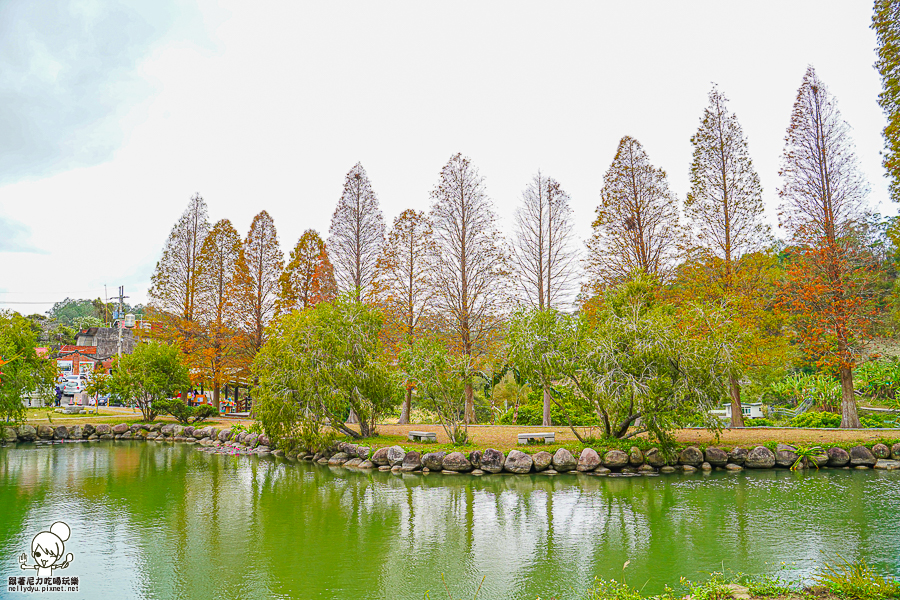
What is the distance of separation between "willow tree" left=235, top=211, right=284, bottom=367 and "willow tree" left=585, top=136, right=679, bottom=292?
15.7 m

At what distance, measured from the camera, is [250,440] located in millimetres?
20031

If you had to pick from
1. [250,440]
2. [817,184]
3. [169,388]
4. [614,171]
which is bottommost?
[250,440]

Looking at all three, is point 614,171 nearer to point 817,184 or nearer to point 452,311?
point 817,184

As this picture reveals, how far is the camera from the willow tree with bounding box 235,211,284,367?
27.3 meters

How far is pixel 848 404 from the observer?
58.1ft

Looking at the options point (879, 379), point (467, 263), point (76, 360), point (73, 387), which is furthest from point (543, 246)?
point (76, 360)

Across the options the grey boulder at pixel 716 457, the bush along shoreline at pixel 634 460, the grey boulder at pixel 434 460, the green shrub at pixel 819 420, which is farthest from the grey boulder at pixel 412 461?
the green shrub at pixel 819 420

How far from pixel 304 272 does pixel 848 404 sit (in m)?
22.2

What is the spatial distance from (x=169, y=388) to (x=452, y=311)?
43.7 feet

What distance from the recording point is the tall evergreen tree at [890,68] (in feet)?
28.1

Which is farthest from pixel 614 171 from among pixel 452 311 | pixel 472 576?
pixel 472 576

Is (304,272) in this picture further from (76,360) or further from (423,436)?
(76,360)

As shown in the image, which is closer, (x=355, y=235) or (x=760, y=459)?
(x=760, y=459)

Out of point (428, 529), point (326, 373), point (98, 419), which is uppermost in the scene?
point (326, 373)
